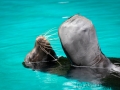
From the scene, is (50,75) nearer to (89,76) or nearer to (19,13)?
(89,76)

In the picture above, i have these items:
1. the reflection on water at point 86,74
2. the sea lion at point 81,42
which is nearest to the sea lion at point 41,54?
the reflection on water at point 86,74

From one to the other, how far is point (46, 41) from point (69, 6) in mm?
4709

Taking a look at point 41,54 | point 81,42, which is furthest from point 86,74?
point 41,54

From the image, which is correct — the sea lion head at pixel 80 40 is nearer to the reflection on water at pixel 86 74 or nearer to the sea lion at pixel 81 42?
the sea lion at pixel 81 42

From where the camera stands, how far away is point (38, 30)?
6617 millimetres

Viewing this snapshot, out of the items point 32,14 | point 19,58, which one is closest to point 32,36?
point 19,58

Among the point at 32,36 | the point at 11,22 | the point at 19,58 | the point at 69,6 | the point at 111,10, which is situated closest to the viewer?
the point at 19,58

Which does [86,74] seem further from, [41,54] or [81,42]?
[41,54]

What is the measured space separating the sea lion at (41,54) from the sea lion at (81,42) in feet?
1.23

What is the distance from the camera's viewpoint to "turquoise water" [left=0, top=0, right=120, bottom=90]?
157 inches

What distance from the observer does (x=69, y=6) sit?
8.60 meters

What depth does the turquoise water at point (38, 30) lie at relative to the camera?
3.99 meters

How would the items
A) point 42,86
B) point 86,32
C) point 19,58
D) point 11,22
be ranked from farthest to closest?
point 11,22, point 19,58, point 42,86, point 86,32

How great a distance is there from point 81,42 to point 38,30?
3084 mm
